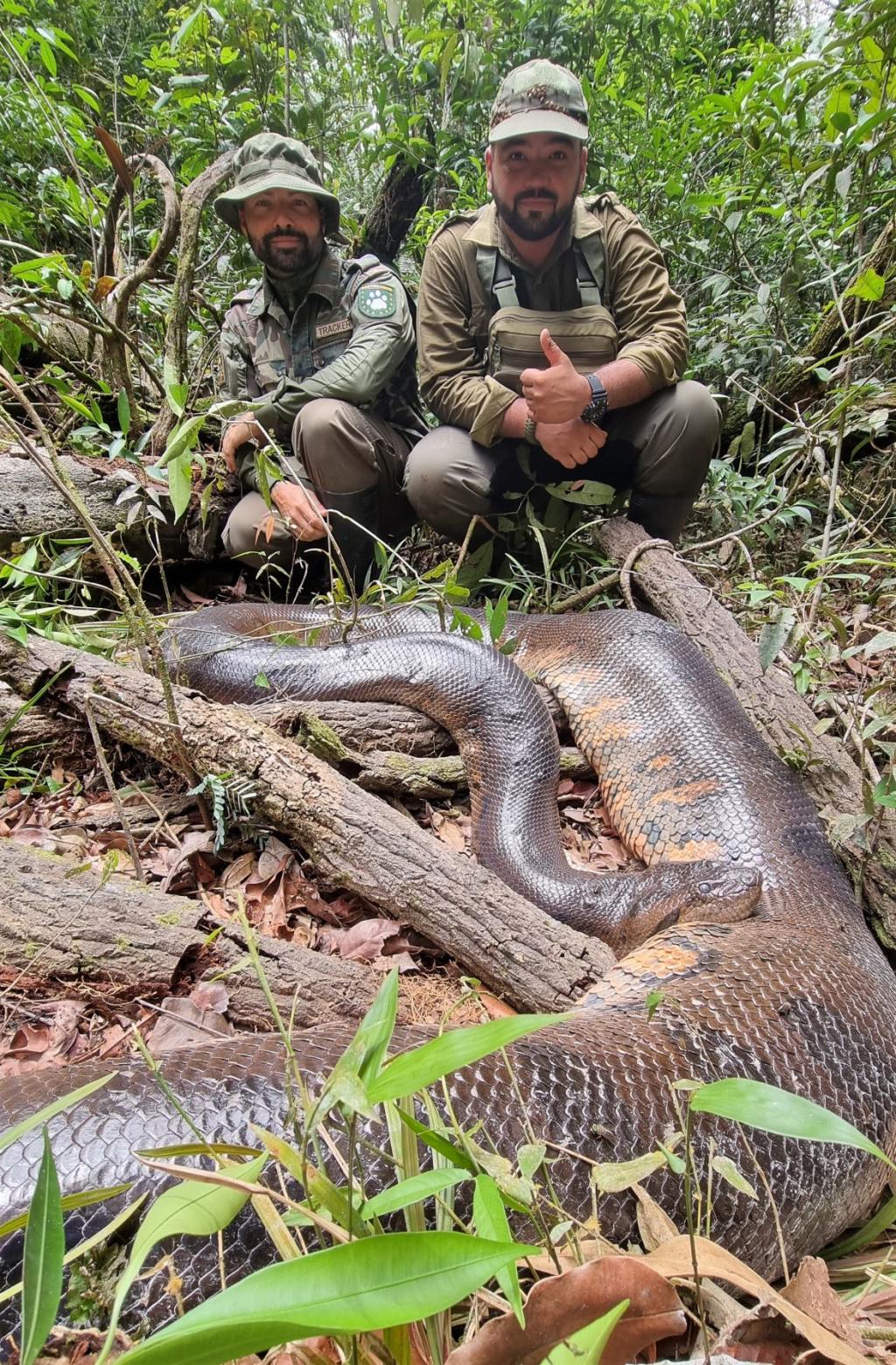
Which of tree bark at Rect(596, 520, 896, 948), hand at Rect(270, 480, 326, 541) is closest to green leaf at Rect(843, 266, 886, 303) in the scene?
tree bark at Rect(596, 520, 896, 948)

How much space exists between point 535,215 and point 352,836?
4.09m

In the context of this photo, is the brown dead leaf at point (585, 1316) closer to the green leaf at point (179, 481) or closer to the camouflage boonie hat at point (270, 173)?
the green leaf at point (179, 481)

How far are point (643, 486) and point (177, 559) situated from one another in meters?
3.28

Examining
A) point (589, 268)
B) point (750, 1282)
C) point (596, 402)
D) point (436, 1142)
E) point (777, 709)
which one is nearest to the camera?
point (436, 1142)

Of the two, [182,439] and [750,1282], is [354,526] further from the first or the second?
[750,1282]

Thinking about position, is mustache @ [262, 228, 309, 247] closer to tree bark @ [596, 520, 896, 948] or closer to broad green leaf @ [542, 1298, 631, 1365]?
tree bark @ [596, 520, 896, 948]

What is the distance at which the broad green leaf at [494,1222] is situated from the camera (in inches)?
29.5

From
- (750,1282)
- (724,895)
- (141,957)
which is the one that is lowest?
(141,957)

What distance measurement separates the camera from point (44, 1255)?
718 mm

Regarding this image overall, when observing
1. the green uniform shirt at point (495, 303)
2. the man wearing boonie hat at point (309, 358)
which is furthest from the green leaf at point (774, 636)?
the man wearing boonie hat at point (309, 358)

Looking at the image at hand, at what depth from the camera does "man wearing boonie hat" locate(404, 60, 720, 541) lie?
460cm

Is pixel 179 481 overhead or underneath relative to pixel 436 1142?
overhead

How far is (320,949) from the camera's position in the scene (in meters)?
2.57

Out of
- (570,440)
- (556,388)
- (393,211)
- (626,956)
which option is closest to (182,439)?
(626,956)
